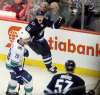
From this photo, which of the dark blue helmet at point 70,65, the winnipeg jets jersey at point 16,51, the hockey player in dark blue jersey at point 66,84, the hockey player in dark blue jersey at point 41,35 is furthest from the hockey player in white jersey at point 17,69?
the dark blue helmet at point 70,65

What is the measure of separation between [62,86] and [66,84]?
63 mm

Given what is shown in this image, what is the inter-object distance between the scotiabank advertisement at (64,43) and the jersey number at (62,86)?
257mm

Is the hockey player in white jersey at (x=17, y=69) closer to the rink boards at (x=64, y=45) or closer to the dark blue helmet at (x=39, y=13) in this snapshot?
the rink boards at (x=64, y=45)

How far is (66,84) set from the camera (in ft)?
30.7

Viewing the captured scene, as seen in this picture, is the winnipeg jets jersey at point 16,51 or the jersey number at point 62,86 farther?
the jersey number at point 62,86

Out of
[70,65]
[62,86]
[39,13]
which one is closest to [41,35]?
[39,13]

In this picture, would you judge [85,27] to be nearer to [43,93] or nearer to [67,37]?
[67,37]

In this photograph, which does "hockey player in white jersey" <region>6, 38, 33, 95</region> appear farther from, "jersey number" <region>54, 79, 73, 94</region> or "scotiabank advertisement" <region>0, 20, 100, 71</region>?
"jersey number" <region>54, 79, 73, 94</region>

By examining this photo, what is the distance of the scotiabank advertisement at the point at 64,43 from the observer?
30.2 feet

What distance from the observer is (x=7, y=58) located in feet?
30.3

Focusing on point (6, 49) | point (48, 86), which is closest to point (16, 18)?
point (6, 49)

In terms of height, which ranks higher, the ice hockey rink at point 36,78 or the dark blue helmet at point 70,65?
the dark blue helmet at point 70,65

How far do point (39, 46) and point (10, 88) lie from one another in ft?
2.20

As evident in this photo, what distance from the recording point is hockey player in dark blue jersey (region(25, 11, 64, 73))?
9203 millimetres
